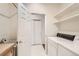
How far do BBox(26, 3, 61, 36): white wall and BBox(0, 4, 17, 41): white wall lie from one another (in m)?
0.43

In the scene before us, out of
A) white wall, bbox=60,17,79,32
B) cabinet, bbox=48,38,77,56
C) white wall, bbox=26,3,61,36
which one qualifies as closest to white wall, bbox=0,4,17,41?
white wall, bbox=26,3,61,36

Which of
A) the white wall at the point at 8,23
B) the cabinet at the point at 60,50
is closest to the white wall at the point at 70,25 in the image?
the cabinet at the point at 60,50

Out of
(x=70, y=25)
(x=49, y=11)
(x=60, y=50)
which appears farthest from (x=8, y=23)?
(x=70, y=25)

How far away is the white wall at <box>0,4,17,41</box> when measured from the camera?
2.23 m

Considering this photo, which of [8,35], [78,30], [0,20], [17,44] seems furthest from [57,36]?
[0,20]

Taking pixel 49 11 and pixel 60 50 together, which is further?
pixel 49 11

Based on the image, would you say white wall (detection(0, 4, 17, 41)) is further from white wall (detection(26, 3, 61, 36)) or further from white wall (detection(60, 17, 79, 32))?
white wall (detection(60, 17, 79, 32))

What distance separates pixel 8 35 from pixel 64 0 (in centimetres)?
146

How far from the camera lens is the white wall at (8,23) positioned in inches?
87.8

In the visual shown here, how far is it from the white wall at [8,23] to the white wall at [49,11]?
426 mm

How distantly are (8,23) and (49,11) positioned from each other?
983 mm

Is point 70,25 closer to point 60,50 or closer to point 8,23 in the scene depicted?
point 60,50

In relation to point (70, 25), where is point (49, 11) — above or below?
above

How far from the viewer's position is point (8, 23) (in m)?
2.42
